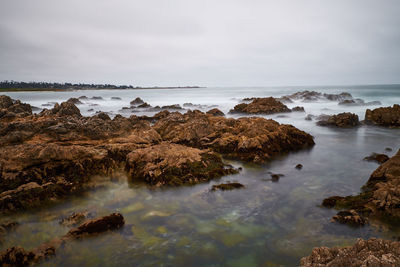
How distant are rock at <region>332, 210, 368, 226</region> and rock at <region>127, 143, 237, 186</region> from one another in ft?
11.6

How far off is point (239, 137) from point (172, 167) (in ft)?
14.2

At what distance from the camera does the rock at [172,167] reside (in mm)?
7254

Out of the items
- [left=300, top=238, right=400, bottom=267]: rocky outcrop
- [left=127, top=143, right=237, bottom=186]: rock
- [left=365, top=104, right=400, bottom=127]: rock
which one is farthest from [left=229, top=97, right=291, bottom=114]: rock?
[left=300, top=238, right=400, bottom=267]: rocky outcrop

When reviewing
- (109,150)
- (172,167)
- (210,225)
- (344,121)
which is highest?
(344,121)

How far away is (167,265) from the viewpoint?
13.4 feet

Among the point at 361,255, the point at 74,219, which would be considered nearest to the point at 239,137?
the point at 74,219

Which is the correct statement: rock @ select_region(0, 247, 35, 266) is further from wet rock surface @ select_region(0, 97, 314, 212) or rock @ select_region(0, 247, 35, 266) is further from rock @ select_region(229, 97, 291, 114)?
rock @ select_region(229, 97, 291, 114)

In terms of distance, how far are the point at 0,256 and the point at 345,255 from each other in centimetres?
496

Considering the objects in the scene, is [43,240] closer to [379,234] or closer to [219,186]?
[219,186]

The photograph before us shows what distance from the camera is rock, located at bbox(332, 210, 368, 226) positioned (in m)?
5.03

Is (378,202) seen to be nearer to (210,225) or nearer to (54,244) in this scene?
(210,225)

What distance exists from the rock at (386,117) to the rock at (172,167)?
15811 millimetres

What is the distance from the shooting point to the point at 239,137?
1080 centimetres

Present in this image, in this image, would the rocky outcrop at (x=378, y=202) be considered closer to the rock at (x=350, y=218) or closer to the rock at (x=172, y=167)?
the rock at (x=350, y=218)
